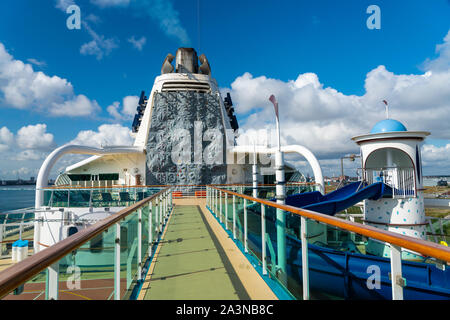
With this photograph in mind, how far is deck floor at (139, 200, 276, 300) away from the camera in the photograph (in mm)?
2316

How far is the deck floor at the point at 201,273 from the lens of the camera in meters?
2.32

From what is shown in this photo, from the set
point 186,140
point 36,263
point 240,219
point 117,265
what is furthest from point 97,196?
point 186,140

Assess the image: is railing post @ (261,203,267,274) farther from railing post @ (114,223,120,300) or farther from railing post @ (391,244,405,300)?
railing post @ (391,244,405,300)

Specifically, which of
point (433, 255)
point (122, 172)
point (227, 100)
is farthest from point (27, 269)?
point (227, 100)

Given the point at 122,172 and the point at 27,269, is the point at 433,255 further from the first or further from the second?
→ the point at 122,172

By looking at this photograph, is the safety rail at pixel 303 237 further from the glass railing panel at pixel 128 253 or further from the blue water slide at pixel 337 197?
the blue water slide at pixel 337 197

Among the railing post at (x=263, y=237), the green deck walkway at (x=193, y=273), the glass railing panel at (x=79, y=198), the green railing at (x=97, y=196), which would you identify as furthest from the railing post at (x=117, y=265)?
the glass railing panel at (x=79, y=198)

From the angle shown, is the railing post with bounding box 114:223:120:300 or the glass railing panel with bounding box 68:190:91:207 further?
the glass railing panel with bounding box 68:190:91:207

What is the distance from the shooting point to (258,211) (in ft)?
10.1

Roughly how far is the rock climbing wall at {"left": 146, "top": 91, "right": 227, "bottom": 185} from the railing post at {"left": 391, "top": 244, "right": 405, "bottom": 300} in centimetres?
1946

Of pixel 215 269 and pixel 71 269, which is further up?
pixel 71 269

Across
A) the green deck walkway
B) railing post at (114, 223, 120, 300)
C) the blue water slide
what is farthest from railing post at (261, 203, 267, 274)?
the blue water slide

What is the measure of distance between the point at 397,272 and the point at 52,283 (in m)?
1.51
